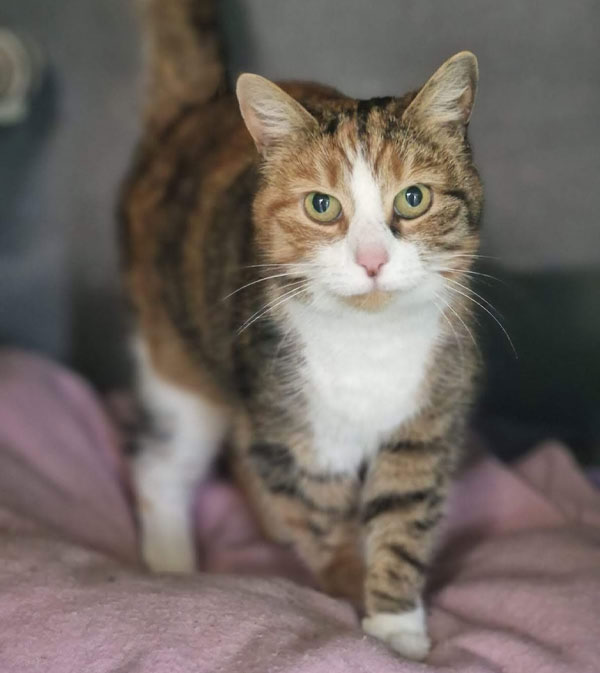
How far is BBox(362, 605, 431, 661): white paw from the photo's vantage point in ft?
3.74

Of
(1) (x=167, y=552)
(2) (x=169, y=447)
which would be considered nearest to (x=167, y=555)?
(1) (x=167, y=552)

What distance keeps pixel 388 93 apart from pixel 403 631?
726 millimetres

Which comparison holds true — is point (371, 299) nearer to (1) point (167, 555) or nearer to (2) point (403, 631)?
(2) point (403, 631)

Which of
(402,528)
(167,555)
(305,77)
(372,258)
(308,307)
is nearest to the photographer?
(372,258)

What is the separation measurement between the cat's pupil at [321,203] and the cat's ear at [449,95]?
13cm

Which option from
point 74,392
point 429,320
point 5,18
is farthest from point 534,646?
point 5,18

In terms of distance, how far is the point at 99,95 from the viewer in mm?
1759

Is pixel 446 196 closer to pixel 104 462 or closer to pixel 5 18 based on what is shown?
pixel 104 462

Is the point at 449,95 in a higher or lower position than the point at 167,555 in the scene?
higher

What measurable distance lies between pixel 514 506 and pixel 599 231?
49 cm

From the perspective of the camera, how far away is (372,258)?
3.15ft

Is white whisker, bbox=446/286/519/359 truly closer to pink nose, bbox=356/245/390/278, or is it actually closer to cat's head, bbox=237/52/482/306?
cat's head, bbox=237/52/482/306

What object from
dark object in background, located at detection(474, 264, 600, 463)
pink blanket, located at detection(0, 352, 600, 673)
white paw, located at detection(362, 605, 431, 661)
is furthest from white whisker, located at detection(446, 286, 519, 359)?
white paw, located at detection(362, 605, 431, 661)

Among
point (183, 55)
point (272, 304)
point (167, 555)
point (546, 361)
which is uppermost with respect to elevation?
point (183, 55)
